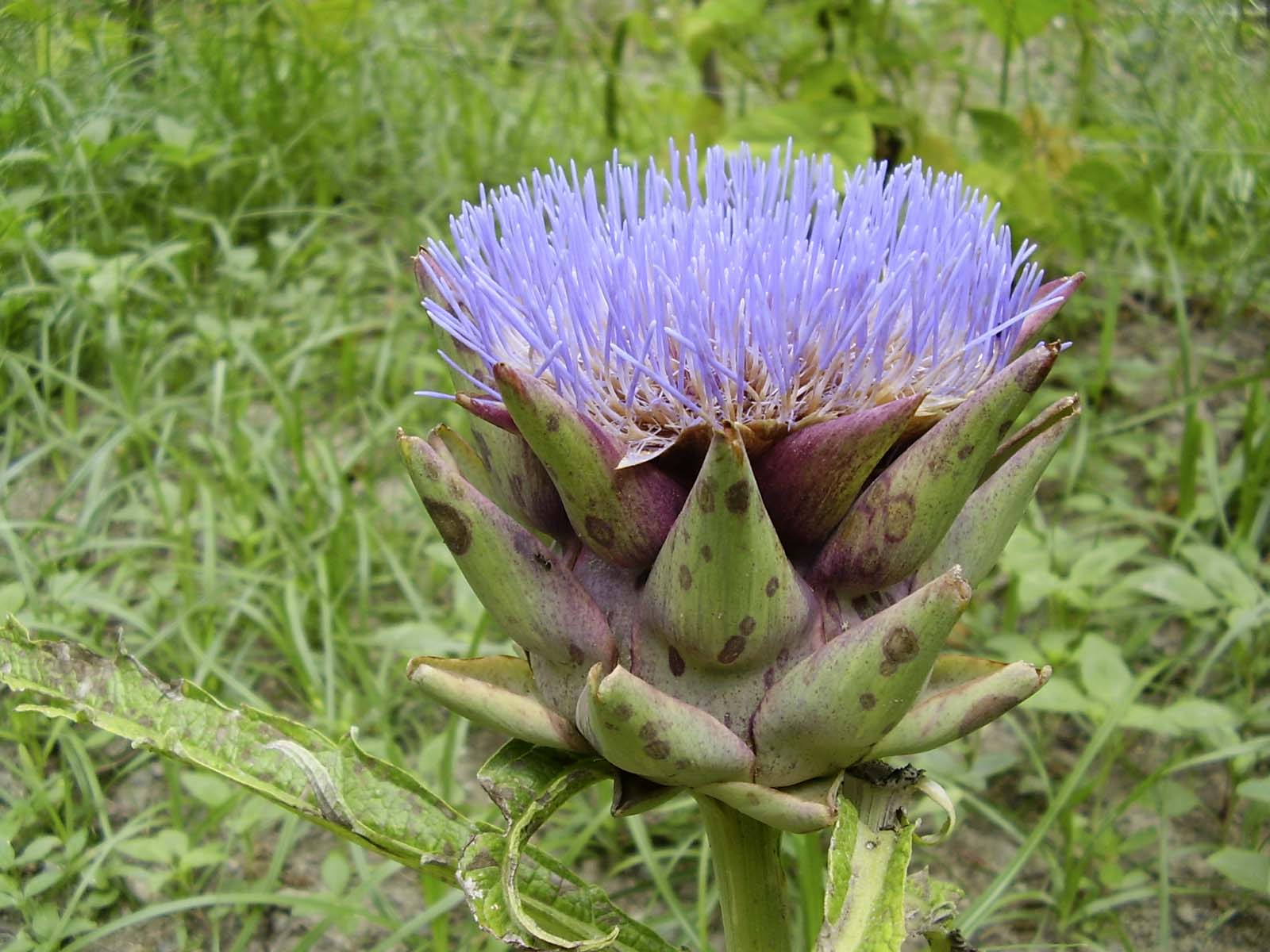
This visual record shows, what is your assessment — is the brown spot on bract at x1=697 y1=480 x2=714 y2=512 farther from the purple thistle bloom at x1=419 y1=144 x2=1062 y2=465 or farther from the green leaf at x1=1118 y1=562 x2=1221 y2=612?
the green leaf at x1=1118 y1=562 x2=1221 y2=612

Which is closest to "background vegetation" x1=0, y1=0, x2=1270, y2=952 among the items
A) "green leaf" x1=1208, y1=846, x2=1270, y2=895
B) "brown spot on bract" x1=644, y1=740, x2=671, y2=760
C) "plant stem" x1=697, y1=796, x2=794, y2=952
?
"green leaf" x1=1208, y1=846, x2=1270, y2=895

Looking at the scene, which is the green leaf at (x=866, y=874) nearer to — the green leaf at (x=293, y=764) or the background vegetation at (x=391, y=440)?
the green leaf at (x=293, y=764)

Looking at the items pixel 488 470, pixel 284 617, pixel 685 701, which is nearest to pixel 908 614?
pixel 685 701

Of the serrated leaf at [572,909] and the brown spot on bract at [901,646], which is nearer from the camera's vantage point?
the brown spot on bract at [901,646]

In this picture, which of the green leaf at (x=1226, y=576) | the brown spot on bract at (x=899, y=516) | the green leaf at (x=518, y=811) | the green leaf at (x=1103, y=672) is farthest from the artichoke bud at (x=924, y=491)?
the green leaf at (x=1226, y=576)

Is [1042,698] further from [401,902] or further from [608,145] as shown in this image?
[608,145]

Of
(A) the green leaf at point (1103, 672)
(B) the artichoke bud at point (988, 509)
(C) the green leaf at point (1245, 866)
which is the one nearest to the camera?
(B) the artichoke bud at point (988, 509)

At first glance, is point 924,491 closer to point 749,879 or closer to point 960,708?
point 960,708

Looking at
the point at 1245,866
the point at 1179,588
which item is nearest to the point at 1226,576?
the point at 1179,588
